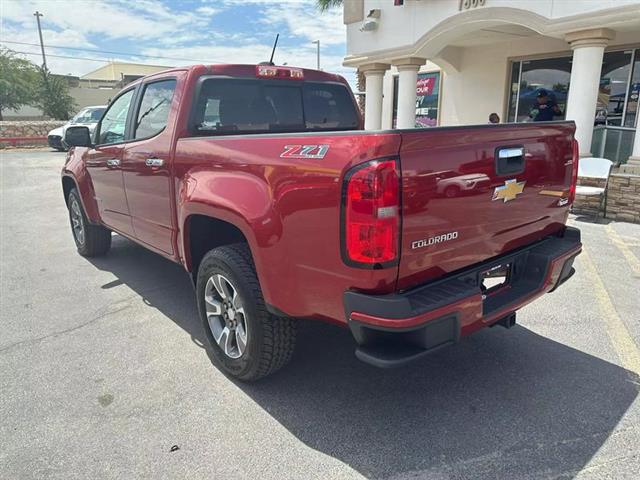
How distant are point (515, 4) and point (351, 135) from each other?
9.08 m

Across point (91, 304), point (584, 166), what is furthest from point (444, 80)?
point (91, 304)

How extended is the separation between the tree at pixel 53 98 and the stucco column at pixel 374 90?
33323 millimetres

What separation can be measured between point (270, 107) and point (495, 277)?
2.23 m

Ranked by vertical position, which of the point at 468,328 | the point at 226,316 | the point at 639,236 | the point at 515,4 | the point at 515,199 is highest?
the point at 515,4

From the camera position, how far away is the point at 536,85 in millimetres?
12477

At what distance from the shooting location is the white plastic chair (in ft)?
25.0

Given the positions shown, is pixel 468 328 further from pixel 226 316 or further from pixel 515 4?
pixel 515 4

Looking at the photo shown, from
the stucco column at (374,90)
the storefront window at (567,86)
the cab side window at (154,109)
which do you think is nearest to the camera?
the cab side window at (154,109)

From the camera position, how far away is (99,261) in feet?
19.5

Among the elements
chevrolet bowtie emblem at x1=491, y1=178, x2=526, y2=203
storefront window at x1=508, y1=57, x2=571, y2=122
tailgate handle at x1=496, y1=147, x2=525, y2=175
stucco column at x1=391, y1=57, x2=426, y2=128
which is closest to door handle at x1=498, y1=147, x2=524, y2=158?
tailgate handle at x1=496, y1=147, x2=525, y2=175

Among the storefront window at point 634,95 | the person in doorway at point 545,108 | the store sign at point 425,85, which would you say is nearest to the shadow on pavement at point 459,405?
the storefront window at point 634,95

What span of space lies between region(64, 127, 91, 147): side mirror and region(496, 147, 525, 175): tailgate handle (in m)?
4.14

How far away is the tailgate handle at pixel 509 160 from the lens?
260 cm

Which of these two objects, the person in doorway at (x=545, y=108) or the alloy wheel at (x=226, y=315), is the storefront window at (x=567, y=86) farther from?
the alloy wheel at (x=226, y=315)
